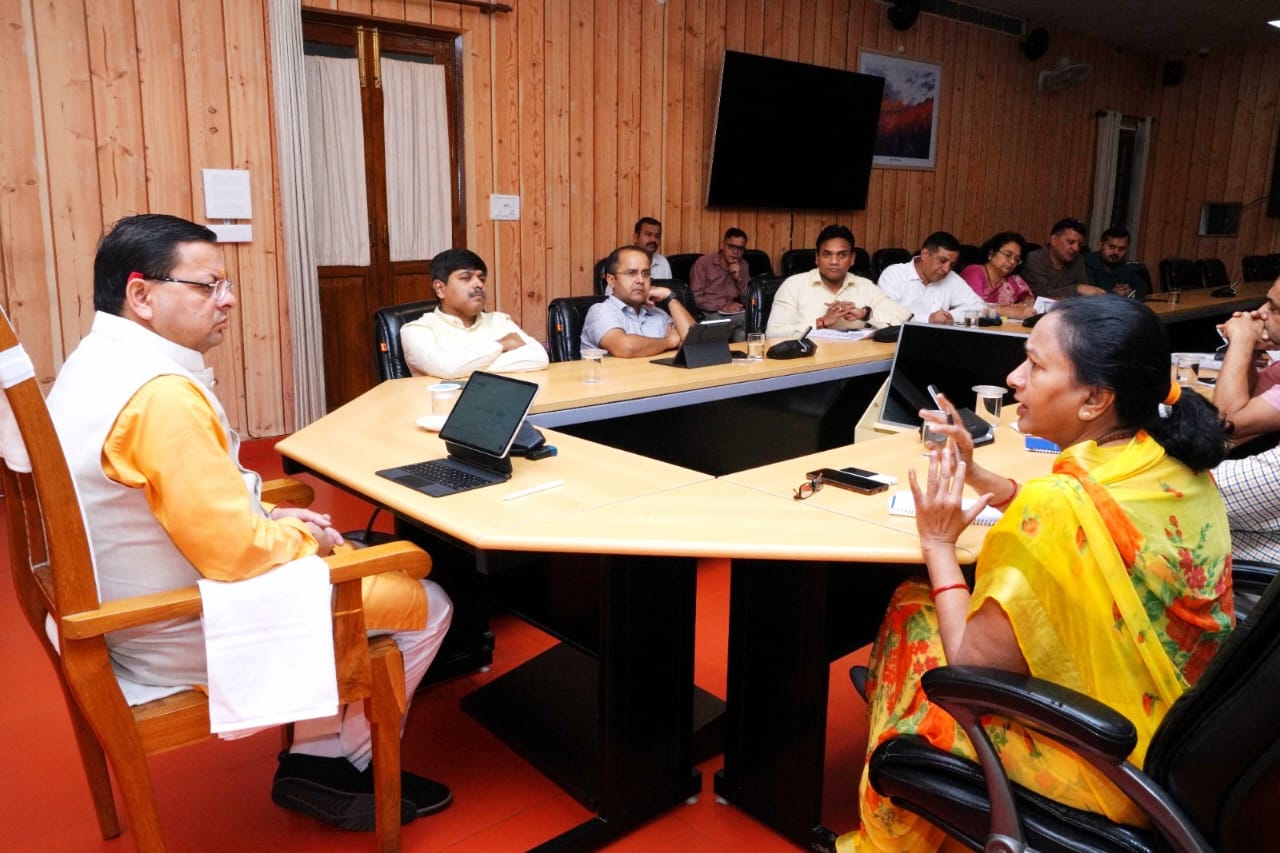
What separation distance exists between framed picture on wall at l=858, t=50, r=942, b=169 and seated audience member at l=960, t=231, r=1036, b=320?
275 cm

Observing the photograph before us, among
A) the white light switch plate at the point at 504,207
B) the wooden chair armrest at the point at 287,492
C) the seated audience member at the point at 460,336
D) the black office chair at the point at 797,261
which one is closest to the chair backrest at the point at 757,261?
the black office chair at the point at 797,261

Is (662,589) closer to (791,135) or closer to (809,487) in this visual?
(809,487)

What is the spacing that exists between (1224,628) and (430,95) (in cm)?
514

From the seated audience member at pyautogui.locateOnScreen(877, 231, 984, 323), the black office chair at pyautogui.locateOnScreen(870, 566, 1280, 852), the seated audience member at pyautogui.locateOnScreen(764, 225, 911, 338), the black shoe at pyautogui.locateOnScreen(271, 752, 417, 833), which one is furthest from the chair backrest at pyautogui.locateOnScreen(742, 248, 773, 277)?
the black office chair at pyautogui.locateOnScreen(870, 566, 1280, 852)

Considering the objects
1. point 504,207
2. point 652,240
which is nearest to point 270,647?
point 504,207

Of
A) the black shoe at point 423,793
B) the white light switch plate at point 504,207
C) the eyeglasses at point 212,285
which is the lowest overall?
the black shoe at point 423,793

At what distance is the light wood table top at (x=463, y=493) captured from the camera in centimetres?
188

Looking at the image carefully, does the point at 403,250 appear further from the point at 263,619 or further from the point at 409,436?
the point at 263,619

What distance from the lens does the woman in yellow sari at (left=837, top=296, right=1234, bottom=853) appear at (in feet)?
4.18

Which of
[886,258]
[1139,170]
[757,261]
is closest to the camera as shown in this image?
[757,261]

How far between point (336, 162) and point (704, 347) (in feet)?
8.90

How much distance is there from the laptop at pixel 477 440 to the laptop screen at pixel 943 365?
1318 millimetres

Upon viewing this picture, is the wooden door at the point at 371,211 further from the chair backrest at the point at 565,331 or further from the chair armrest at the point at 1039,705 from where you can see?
the chair armrest at the point at 1039,705

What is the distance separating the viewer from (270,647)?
5.31 ft
